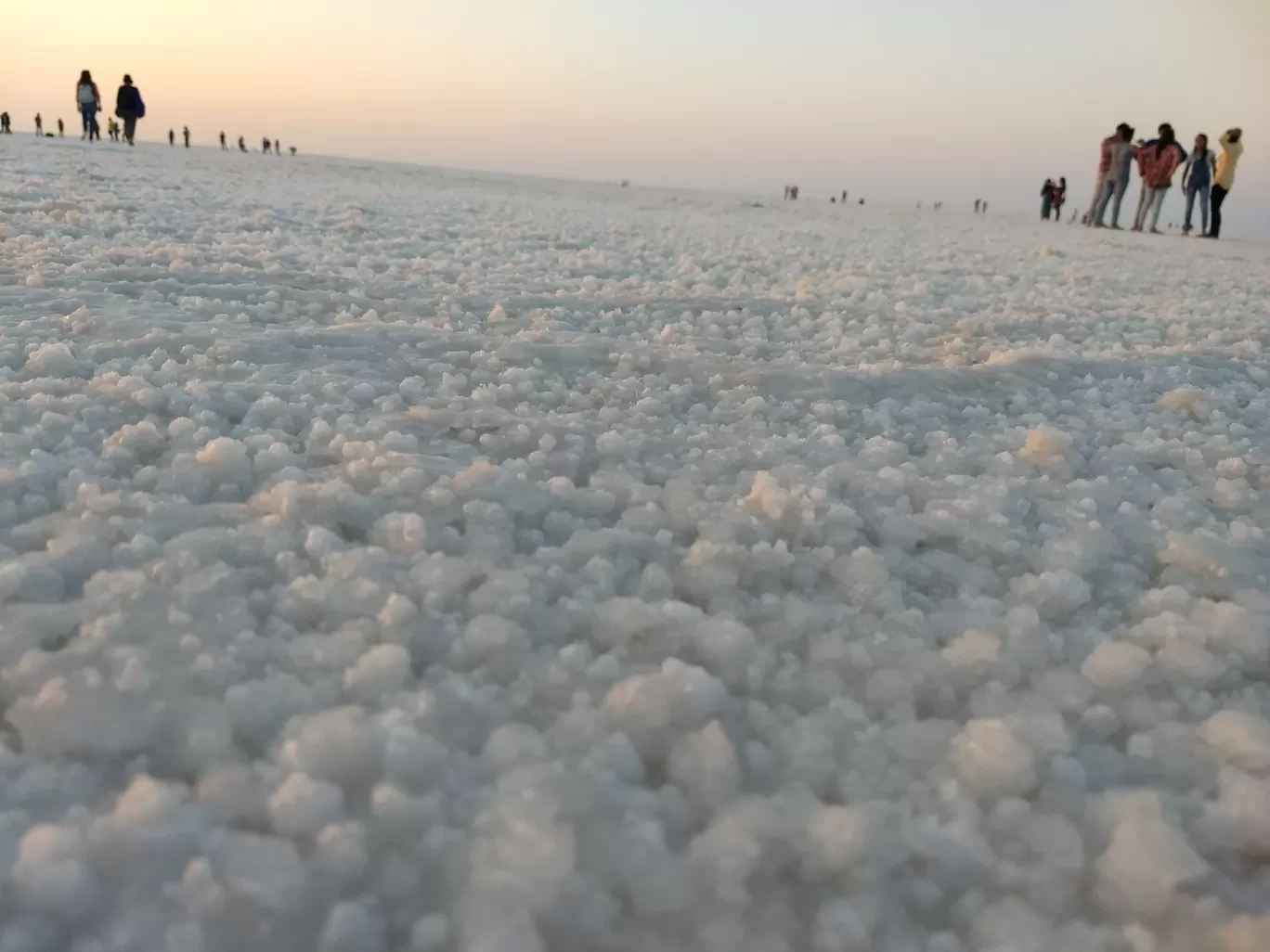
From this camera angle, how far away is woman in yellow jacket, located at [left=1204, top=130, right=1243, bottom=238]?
13.0m

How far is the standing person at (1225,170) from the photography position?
13.0m

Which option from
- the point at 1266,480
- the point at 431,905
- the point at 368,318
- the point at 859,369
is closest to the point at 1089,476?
the point at 1266,480

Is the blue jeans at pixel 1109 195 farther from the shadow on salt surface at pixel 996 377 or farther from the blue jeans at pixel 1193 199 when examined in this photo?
the shadow on salt surface at pixel 996 377

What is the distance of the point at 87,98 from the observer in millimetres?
17750

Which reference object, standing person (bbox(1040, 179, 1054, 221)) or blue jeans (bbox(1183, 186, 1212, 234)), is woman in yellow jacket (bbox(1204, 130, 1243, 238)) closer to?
blue jeans (bbox(1183, 186, 1212, 234))

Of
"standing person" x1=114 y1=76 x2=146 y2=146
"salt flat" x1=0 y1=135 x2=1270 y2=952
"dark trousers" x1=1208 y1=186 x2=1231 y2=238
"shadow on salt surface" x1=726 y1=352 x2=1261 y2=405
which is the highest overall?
"standing person" x1=114 y1=76 x2=146 y2=146

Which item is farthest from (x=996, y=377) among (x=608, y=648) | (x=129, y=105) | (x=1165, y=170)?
(x=129, y=105)

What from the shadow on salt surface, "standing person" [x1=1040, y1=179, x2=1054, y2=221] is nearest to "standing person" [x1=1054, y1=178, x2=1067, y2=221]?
"standing person" [x1=1040, y1=179, x2=1054, y2=221]

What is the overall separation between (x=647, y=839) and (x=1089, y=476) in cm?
183

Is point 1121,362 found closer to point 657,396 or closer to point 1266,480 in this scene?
point 1266,480

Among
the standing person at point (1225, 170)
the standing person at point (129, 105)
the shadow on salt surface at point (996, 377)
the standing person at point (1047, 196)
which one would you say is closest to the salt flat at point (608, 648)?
the shadow on salt surface at point (996, 377)

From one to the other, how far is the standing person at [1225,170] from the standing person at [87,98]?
2082 centimetres

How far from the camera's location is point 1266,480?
7.93 feet

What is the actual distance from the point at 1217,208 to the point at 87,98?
21.5 metres
